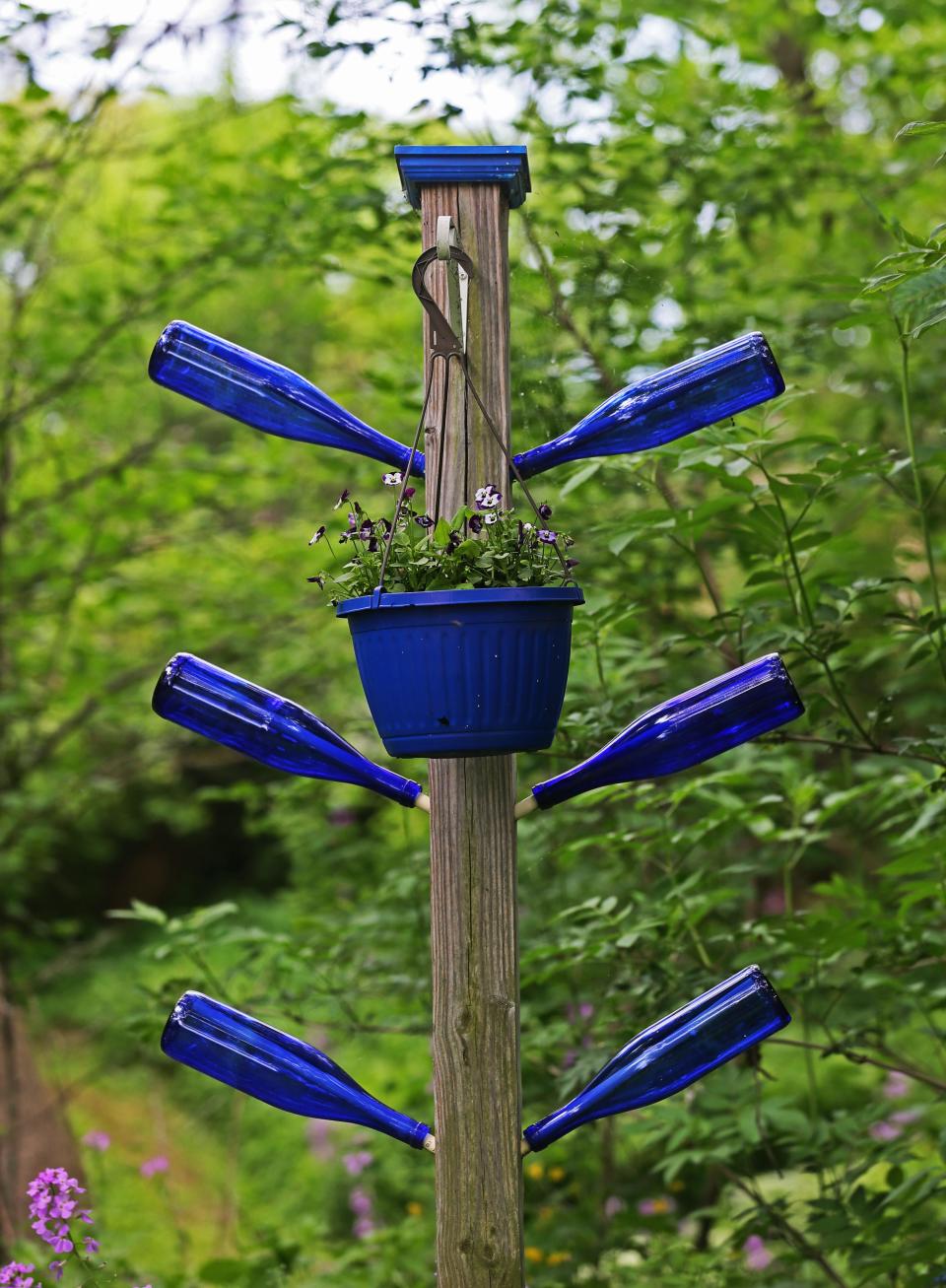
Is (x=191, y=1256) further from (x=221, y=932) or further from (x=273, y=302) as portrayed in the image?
(x=273, y=302)

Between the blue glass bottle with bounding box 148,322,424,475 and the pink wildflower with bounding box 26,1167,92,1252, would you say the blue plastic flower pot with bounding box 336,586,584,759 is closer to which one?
the blue glass bottle with bounding box 148,322,424,475

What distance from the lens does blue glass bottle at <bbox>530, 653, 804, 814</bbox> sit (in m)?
1.34

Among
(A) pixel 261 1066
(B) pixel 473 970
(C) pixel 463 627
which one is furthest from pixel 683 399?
(A) pixel 261 1066

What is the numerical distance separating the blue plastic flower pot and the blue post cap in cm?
46

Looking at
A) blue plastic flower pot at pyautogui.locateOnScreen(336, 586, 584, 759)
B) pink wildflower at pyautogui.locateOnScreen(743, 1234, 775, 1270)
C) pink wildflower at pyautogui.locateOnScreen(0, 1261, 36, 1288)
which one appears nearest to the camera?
blue plastic flower pot at pyautogui.locateOnScreen(336, 586, 584, 759)

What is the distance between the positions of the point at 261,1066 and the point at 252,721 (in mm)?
343

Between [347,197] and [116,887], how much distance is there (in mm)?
9463

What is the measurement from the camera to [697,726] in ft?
4.46

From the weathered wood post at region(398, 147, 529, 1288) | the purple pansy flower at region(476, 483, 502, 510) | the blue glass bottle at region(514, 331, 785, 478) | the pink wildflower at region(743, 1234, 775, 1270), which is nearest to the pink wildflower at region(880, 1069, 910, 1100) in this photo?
the pink wildflower at region(743, 1234, 775, 1270)

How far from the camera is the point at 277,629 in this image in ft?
15.3

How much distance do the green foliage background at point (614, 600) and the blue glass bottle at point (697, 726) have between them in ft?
1.49

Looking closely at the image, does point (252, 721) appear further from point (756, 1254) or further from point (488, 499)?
point (756, 1254)

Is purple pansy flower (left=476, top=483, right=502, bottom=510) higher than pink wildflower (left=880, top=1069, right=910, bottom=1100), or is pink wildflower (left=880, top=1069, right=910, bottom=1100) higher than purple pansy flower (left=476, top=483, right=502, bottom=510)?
pink wildflower (left=880, top=1069, right=910, bottom=1100)

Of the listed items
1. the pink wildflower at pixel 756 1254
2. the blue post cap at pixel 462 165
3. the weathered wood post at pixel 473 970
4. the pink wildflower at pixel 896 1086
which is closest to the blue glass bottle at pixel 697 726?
the weathered wood post at pixel 473 970
